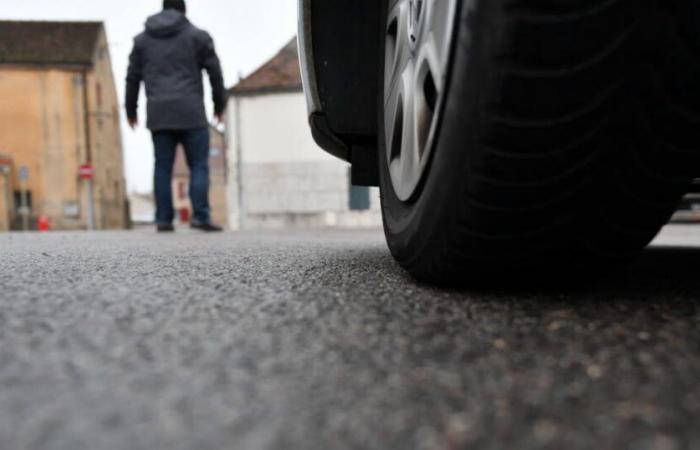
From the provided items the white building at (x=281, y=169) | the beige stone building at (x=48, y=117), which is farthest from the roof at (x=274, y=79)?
the beige stone building at (x=48, y=117)

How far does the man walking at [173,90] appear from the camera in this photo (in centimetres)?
375

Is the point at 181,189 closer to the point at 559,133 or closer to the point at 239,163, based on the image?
the point at 239,163

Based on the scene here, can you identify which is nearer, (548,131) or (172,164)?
(548,131)

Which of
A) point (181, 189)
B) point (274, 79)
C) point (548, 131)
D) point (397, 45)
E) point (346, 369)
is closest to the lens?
point (346, 369)

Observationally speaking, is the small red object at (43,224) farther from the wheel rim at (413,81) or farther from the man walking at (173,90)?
the wheel rim at (413,81)

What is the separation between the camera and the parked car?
2.18ft

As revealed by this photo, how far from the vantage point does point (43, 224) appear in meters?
17.2

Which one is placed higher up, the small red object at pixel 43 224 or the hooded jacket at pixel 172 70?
the hooded jacket at pixel 172 70

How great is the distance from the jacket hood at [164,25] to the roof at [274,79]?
896 centimetres

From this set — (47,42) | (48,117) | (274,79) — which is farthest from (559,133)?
(47,42)

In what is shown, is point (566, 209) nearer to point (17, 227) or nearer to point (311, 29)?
point (311, 29)

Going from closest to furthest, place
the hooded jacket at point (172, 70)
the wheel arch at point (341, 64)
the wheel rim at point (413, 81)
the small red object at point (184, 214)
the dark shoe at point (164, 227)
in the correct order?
the wheel rim at point (413, 81)
the wheel arch at point (341, 64)
the hooded jacket at point (172, 70)
the dark shoe at point (164, 227)
the small red object at point (184, 214)

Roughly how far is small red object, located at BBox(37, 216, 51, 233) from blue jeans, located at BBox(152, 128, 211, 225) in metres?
15.0

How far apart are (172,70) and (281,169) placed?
30.6 ft
